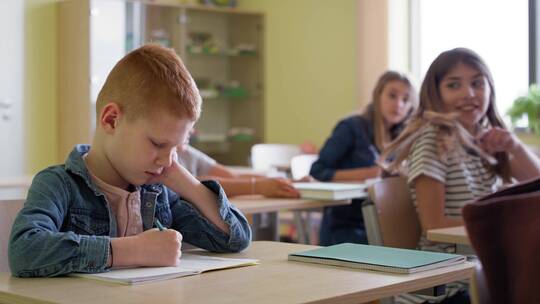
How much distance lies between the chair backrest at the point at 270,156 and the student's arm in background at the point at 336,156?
153 centimetres

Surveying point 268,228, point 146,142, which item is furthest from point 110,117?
point 268,228

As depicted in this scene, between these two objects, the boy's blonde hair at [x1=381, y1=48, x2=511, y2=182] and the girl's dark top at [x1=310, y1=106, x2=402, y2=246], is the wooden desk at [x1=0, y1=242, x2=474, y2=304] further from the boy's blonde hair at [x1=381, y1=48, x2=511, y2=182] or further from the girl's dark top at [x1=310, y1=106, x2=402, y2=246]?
the girl's dark top at [x1=310, y1=106, x2=402, y2=246]

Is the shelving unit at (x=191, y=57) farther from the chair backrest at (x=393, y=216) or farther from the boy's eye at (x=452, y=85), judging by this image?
the chair backrest at (x=393, y=216)

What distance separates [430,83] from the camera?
3.15 meters

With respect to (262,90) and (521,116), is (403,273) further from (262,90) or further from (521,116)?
(262,90)

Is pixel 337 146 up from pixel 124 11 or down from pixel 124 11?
down

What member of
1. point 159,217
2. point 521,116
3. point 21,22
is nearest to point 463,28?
point 521,116

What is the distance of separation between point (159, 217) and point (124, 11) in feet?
17.4

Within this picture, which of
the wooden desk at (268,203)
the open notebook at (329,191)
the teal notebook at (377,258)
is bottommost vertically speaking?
the wooden desk at (268,203)

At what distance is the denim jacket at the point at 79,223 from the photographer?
1.61 metres

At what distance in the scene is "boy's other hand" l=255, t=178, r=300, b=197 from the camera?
11.4ft

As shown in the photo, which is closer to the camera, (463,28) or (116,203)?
(116,203)

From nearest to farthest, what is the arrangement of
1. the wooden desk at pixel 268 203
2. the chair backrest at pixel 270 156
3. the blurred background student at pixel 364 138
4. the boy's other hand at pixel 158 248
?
the boy's other hand at pixel 158 248 < the wooden desk at pixel 268 203 < the blurred background student at pixel 364 138 < the chair backrest at pixel 270 156

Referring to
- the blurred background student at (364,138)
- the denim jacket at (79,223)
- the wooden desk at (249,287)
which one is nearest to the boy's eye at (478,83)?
the blurred background student at (364,138)
